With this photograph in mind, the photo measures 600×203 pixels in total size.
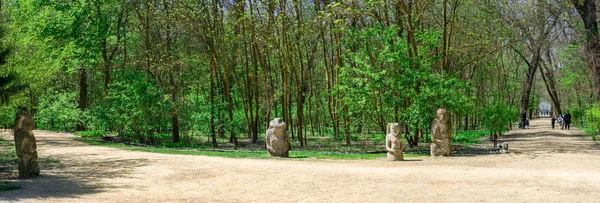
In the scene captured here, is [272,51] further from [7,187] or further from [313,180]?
[7,187]

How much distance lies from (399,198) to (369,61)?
1167 cm

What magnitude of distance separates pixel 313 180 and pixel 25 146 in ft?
22.9

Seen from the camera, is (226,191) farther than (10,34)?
No

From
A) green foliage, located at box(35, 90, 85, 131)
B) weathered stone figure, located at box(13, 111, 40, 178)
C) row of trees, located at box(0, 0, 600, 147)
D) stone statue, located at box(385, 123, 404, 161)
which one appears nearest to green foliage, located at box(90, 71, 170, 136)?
row of trees, located at box(0, 0, 600, 147)

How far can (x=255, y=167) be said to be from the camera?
13617 millimetres

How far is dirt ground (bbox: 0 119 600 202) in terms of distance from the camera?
30.0 feet

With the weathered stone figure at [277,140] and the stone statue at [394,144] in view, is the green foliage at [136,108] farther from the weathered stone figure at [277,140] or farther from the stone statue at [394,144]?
the stone statue at [394,144]

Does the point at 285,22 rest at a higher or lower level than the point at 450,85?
higher

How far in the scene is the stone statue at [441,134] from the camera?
16875mm

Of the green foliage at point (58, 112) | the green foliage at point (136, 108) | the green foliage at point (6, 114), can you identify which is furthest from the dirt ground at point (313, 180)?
the green foliage at point (58, 112)

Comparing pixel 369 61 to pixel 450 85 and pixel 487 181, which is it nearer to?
pixel 450 85

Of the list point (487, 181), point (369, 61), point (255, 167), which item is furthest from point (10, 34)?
point (487, 181)

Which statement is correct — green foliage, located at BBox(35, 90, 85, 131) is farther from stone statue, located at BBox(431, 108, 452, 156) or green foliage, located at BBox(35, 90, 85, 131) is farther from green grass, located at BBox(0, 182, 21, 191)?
stone statue, located at BBox(431, 108, 452, 156)

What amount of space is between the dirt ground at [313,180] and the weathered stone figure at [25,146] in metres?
0.41
